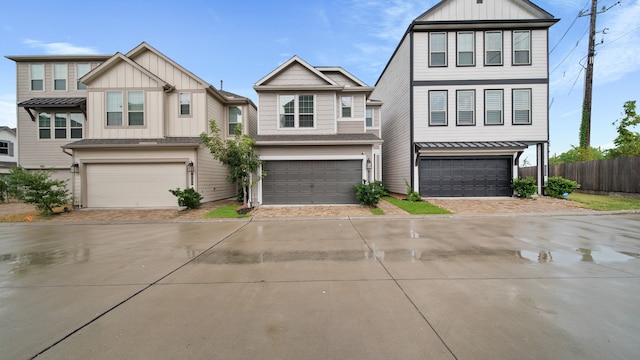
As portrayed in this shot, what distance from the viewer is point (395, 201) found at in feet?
47.9

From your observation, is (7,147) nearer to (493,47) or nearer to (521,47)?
(493,47)

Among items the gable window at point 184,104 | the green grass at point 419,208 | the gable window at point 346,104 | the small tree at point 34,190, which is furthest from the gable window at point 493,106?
the small tree at point 34,190

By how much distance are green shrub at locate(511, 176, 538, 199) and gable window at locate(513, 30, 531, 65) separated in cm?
689

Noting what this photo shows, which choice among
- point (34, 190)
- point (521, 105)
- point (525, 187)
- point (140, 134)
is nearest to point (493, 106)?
point (521, 105)

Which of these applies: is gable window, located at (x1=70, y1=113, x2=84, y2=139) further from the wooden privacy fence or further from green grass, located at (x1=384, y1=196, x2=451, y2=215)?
the wooden privacy fence

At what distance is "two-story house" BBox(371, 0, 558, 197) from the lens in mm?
15414

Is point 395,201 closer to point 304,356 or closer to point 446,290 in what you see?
point 446,290

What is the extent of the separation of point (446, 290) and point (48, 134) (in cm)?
2271

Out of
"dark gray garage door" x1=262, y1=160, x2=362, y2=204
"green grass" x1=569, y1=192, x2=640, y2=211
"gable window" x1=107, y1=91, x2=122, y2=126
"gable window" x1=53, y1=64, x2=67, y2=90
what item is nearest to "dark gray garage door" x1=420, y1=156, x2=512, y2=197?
"green grass" x1=569, y1=192, x2=640, y2=211

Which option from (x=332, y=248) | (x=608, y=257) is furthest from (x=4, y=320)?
(x=608, y=257)

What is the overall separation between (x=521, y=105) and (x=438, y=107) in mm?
4681

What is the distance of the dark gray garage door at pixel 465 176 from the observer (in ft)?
50.5

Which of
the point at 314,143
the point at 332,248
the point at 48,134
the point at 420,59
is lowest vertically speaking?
the point at 332,248

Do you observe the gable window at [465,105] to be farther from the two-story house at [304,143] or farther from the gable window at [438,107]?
the two-story house at [304,143]
